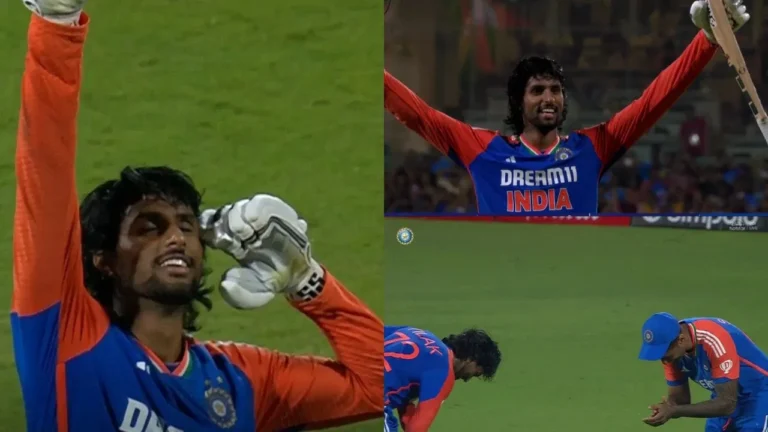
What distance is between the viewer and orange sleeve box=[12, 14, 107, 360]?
2.12 m

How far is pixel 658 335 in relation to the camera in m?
3.06

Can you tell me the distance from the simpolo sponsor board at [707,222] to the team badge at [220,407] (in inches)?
50.9

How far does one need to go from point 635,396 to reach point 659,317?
237mm

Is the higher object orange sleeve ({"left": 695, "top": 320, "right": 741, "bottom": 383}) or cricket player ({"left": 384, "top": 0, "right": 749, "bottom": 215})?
cricket player ({"left": 384, "top": 0, "right": 749, "bottom": 215})

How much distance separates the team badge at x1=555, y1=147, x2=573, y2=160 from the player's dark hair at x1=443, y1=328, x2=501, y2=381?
0.58m

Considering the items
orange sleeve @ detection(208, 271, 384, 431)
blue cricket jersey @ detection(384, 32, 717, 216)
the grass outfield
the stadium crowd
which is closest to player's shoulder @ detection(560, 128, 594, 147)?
blue cricket jersey @ detection(384, 32, 717, 216)

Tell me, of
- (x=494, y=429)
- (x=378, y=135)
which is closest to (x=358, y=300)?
(x=378, y=135)

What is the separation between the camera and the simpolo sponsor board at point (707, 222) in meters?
3.07

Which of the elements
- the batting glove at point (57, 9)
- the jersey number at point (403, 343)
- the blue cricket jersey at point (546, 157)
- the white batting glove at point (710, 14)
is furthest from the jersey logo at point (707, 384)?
the batting glove at point (57, 9)

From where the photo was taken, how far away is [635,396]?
10.1ft

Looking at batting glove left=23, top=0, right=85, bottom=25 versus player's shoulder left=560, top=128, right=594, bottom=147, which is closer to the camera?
batting glove left=23, top=0, right=85, bottom=25

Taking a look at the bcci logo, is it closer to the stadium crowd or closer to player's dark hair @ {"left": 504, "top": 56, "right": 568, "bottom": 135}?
the stadium crowd

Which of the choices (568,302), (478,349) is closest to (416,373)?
(478,349)

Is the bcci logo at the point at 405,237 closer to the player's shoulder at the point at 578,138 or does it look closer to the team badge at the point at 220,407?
the player's shoulder at the point at 578,138
